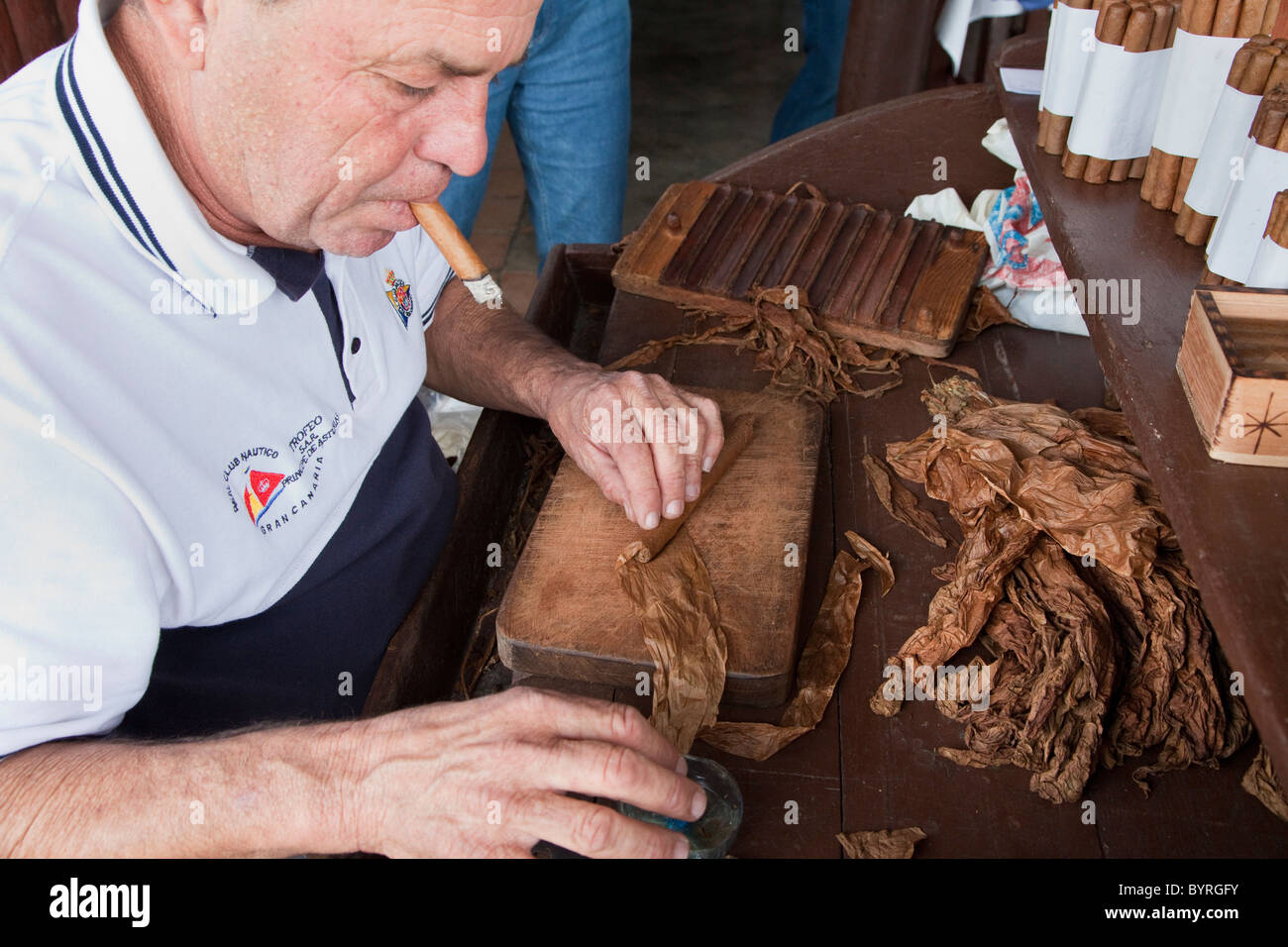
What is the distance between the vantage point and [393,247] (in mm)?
1756

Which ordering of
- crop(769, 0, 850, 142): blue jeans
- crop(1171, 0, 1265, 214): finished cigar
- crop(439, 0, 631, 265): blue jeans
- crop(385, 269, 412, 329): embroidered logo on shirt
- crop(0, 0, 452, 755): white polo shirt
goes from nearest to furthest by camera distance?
1. crop(0, 0, 452, 755): white polo shirt
2. crop(1171, 0, 1265, 214): finished cigar
3. crop(385, 269, 412, 329): embroidered logo on shirt
4. crop(439, 0, 631, 265): blue jeans
5. crop(769, 0, 850, 142): blue jeans

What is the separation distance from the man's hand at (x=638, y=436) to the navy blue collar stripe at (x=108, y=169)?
24.9 inches

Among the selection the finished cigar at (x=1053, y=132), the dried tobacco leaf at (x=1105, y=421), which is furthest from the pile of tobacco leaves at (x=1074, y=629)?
the finished cigar at (x=1053, y=132)

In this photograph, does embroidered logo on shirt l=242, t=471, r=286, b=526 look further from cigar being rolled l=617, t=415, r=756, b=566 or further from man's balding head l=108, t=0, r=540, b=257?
cigar being rolled l=617, t=415, r=756, b=566

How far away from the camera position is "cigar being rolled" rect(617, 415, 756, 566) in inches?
54.7

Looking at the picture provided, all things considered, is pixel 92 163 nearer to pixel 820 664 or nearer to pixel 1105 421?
pixel 820 664

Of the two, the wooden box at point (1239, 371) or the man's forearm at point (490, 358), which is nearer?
the wooden box at point (1239, 371)

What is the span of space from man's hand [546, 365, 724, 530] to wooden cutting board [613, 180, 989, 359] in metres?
0.43

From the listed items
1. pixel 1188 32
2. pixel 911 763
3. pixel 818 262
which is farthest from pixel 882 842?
pixel 818 262

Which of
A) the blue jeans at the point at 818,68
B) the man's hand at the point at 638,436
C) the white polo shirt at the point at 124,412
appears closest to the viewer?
the white polo shirt at the point at 124,412

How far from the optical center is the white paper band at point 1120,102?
138 centimetres

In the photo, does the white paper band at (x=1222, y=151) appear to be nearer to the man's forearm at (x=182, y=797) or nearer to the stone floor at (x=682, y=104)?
the man's forearm at (x=182, y=797)

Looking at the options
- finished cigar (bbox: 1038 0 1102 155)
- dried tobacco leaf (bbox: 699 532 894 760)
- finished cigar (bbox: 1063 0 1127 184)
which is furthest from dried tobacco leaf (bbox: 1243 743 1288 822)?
finished cigar (bbox: 1038 0 1102 155)

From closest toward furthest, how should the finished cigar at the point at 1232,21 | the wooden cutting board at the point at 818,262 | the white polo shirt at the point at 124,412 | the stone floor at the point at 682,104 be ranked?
the white polo shirt at the point at 124,412 → the finished cigar at the point at 1232,21 → the wooden cutting board at the point at 818,262 → the stone floor at the point at 682,104
